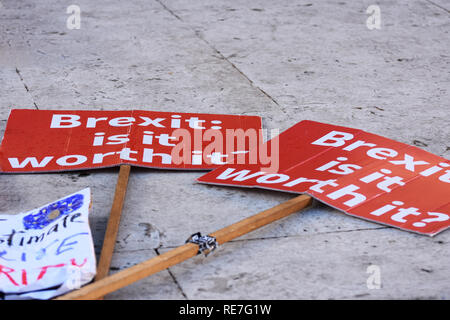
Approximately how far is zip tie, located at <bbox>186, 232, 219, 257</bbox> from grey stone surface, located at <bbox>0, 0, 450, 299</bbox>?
0.05 m

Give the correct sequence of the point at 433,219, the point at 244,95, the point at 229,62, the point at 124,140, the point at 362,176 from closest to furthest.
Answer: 1. the point at 433,219
2. the point at 362,176
3. the point at 124,140
4. the point at 244,95
5. the point at 229,62

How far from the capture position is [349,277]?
1.81 metres

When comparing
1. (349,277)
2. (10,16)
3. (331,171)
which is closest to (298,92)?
(331,171)

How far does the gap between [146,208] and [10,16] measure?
2.45 meters

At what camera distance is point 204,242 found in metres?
1.85

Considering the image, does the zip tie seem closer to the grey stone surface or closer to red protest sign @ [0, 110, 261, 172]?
the grey stone surface

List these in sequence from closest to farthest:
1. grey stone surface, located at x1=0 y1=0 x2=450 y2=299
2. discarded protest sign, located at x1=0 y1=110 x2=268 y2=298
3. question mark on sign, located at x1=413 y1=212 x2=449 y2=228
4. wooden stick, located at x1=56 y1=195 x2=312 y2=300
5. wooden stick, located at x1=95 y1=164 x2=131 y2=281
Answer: wooden stick, located at x1=56 y1=195 x2=312 y2=300 → wooden stick, located at x1=95 y1=164 x2=131 y2=281 → grey stone surface, located at x1=0 y1=0 x2=450 y2=299 → question mark on sign, located at x1=413 y1=212 x2=449 y2=228 → discarded protest sign, located at x1=0 y1=110 x2=268 y2=298

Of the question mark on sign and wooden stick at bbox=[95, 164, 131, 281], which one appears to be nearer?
wooden stick at bbox=[95, 164, 131, 281]

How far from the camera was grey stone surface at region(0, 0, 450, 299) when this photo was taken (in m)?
1.84

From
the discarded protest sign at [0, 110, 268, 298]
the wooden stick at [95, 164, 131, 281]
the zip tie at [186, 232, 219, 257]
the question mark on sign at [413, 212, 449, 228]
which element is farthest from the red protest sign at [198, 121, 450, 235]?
the zip tie at [186, 232, 219, 257]

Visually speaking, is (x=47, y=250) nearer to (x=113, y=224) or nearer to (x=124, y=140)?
(x=113, y=224)

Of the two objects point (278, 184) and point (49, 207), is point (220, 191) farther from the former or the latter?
point (49, 207)

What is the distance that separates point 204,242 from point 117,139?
0.82 meters

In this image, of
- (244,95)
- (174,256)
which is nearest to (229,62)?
(244,95)
